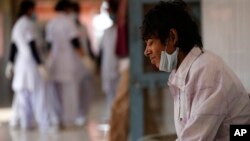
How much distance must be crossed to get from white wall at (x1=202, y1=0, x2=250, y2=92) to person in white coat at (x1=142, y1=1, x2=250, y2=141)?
65cm

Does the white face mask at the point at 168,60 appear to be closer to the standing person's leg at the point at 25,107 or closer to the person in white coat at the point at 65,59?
the person in white coat at the point at 65,59

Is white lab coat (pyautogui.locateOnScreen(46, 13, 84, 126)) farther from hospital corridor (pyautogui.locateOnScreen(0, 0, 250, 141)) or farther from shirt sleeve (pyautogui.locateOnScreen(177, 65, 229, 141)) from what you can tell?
shirt sleeve (pyautogui.locateOnScreen(177, 65, 229, 141))

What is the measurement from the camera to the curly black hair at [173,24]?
2.11 meters

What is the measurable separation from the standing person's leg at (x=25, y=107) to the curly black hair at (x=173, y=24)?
5.50m

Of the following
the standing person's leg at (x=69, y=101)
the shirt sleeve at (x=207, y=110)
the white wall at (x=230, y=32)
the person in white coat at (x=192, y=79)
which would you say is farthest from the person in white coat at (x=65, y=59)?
the shirt sleeve at (x=207, y=110)

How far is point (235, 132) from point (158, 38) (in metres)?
0.45

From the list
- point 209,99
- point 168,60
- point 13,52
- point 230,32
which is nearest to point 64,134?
point 13,52

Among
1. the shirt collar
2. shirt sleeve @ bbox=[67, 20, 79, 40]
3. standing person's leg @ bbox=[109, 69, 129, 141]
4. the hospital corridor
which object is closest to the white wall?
the hospital corridor

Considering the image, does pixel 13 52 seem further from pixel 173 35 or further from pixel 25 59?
pixel 173 35

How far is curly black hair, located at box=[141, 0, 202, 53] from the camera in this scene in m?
2.11

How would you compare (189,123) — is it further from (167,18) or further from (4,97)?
(4,97)

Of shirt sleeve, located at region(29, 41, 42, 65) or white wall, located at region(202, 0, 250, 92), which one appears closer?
white wall, located at region(202, 0, 250, 92)

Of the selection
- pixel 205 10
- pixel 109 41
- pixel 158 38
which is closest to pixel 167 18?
pixel 158 38

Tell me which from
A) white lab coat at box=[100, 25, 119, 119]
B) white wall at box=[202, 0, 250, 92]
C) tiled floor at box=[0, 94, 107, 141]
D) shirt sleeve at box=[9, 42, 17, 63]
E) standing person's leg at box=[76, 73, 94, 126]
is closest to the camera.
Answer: white wall at box=[202, 0, 250, 92]
